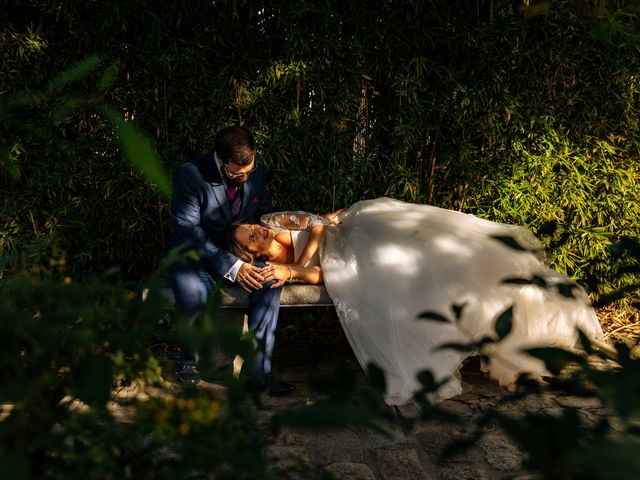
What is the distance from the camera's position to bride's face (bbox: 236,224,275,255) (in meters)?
4.08

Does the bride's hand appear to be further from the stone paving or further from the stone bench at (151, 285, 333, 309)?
the stone paving

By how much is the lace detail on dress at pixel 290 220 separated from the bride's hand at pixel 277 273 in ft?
1.20

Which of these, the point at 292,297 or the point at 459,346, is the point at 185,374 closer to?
the point at 292,297

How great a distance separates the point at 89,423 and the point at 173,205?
3.10 m

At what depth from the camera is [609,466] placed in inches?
24.0

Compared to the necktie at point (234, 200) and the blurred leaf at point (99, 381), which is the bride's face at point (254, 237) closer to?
the necktie at point (234, 200)

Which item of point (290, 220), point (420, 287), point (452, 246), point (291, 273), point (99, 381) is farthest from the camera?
point (290, 220)

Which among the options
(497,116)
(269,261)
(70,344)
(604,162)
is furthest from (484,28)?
(70,344)

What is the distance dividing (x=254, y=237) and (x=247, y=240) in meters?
0.05

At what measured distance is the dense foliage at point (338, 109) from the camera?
4488mm

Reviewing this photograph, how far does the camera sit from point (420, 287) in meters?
3.82

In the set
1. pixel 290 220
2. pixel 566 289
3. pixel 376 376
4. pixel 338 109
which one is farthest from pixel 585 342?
pixel 338 109

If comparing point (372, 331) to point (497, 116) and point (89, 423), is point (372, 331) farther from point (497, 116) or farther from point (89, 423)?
point (89, 423)

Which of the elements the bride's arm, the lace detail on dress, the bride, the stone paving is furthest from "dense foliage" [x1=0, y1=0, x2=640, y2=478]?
the stone paving
